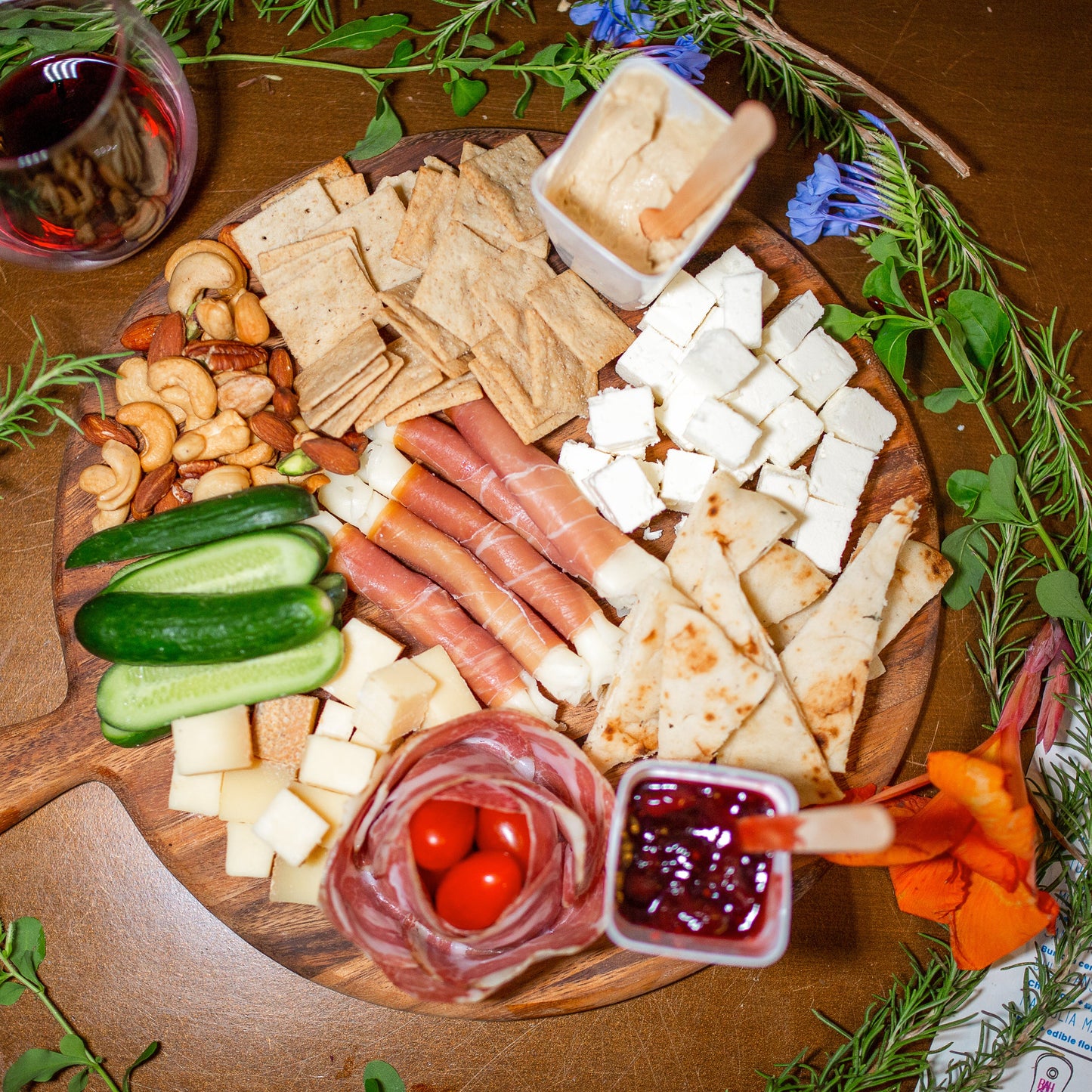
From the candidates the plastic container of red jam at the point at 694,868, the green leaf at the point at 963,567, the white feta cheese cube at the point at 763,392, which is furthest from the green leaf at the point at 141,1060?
the green leaf at the point at 963,567

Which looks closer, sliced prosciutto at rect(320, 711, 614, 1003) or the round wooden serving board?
sliced prosciutto at rect(320, 711, 614, 1003)

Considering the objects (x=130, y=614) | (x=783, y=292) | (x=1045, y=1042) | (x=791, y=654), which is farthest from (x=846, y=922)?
(x=130, y=614)

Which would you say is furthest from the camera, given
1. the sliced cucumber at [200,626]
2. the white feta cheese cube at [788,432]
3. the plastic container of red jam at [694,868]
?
the white feta cheese cube at [788,432]

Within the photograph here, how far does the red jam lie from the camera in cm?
157

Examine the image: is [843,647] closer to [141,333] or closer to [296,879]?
[296,879]

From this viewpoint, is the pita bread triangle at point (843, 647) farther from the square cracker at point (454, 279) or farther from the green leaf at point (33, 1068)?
the green leaf at point (33, 1068)

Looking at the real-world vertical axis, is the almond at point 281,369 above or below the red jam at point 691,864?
above

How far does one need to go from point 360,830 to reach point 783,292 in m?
1.59

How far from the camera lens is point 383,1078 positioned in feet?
6.49

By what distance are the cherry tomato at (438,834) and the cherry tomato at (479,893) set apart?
45 millimetres

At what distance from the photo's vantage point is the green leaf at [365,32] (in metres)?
2.06

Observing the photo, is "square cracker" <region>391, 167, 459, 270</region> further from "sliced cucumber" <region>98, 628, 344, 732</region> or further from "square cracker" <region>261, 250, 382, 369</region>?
"sliced cucumber" <region>98, 628, 344, 732</region>

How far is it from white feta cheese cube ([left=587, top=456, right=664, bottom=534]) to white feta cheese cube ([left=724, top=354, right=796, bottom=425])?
287 millimetres

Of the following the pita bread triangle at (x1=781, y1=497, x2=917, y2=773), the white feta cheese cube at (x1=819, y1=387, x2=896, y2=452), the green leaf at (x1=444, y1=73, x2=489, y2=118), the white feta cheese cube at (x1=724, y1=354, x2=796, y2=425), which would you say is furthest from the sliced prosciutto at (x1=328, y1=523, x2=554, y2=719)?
the green leaf at (x1=444, y1=73, x2=489, y2=118)
